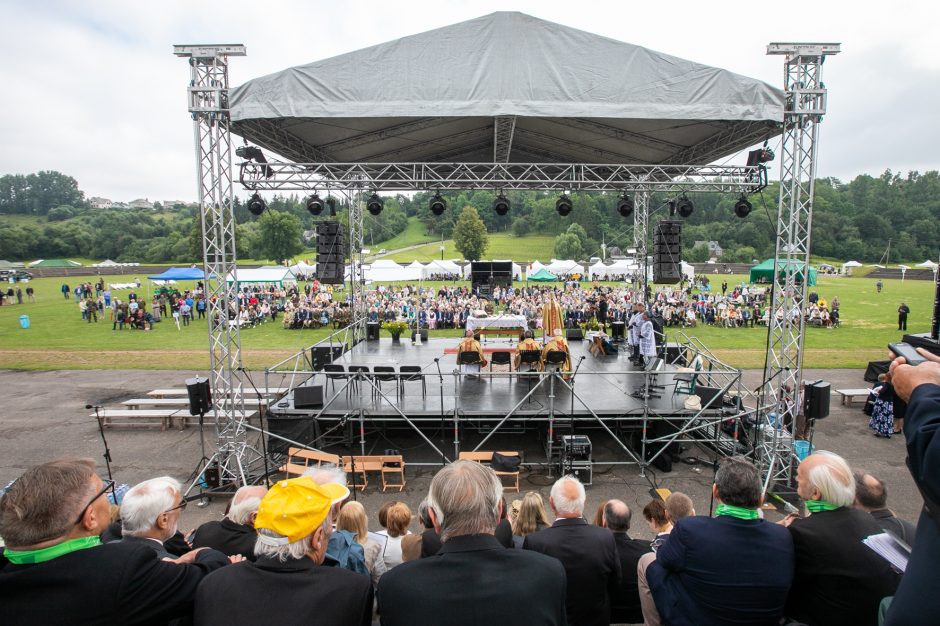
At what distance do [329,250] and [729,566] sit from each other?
11.8 meters

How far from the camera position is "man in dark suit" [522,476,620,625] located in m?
2.92

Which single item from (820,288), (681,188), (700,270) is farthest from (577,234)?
(681,188)

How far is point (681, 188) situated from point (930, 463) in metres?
11.0

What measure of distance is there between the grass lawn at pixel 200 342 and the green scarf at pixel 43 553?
15.2 metres

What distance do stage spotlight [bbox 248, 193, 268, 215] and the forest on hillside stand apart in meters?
58.0

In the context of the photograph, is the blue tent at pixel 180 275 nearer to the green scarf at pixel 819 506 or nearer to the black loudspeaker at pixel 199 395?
the black loudspeaker at pixel 199 395

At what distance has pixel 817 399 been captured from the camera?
7785 millimetres

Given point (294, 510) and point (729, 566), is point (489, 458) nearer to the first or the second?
point (729, 566)

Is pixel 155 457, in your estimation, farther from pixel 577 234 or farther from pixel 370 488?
pixel 577 234

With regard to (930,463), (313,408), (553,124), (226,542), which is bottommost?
(313,408)

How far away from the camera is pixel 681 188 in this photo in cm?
1130

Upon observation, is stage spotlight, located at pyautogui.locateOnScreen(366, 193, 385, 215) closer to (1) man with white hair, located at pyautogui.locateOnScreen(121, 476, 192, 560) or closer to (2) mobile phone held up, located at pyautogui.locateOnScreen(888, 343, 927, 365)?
(1) man with white hair, located at pyautogui.locateOnScreen(121, 476, 192, 560)

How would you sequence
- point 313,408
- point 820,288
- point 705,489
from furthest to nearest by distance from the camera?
point 820,288, point 313,408, point 705,489

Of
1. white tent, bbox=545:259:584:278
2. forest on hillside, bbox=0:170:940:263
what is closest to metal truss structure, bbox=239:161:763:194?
white tent, bbox=545:259:584:278
